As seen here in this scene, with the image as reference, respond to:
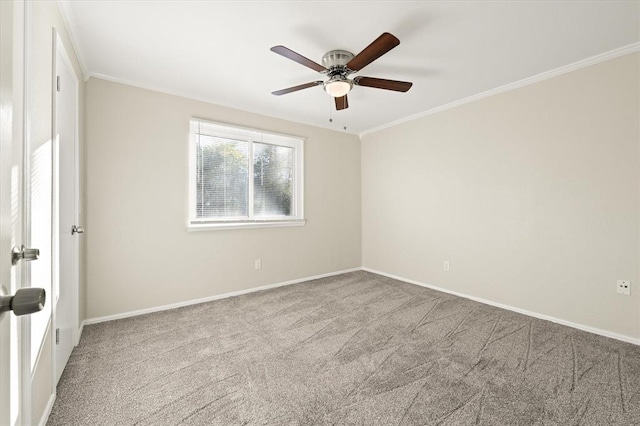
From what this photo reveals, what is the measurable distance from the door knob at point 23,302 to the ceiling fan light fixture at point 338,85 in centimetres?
225

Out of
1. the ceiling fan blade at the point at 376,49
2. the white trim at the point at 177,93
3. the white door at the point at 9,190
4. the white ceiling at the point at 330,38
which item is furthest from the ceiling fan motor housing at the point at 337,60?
the white door at the point at 9,190

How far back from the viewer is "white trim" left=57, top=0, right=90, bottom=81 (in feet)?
5.80

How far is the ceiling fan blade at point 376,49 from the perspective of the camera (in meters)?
1.68

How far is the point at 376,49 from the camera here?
1.81 meters

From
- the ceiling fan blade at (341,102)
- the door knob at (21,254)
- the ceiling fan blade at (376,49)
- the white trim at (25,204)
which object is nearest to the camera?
the door knob at (21,254)

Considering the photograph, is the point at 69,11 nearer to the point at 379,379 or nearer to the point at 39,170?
the point at 39,170

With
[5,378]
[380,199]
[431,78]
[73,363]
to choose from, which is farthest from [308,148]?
[5,378]

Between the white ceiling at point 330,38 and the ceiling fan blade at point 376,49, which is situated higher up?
the white ceiling at point 330,38

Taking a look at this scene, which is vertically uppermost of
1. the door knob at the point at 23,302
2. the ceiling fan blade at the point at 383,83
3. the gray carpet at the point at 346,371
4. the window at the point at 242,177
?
the ceiling fan blade at the point at 383,83

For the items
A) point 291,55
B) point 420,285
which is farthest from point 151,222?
point 420,285

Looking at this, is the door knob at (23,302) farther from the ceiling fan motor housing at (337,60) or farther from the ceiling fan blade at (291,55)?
the ceiling fan motor housing at (337,60)

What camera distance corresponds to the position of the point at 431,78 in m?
2.78

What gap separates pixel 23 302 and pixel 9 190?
1.02 ft

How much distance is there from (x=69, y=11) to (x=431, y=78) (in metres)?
2.93
